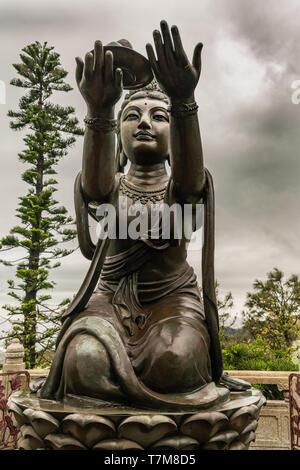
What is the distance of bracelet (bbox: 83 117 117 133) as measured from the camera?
106 inches

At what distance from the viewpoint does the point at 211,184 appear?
2895mm

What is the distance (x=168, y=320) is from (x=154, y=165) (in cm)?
116

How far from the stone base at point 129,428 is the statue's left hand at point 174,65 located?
5.50 ft

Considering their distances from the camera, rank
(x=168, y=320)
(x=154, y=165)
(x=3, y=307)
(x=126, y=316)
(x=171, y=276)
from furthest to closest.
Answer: (x=3, y=307) < (x=154, y=165) < (x=171, y=276) < (x=126, y=316) < (x=168, y=320)

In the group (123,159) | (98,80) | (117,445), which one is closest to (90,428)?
(117,445)

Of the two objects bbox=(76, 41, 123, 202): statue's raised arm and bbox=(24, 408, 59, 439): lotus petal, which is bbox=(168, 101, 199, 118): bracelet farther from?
bbox=(24, 408, 59, 439): lotus petal

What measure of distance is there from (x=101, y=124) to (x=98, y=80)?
0.25 meters

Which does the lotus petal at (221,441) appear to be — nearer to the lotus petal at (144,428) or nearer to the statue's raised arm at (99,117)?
the lotus petal at (144,428)

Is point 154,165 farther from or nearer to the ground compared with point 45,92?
nearer to the ground

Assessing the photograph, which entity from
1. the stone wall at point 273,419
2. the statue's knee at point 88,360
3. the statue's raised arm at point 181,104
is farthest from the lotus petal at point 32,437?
the stone wall at point 273,419

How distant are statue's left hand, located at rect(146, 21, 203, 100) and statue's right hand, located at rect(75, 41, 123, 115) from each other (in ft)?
0.76

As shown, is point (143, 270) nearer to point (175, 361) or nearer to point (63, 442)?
point (175, 361)

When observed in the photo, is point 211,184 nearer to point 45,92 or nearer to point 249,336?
point 249,336
